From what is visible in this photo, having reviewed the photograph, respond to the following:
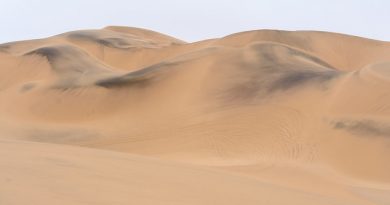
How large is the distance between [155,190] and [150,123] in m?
8.00

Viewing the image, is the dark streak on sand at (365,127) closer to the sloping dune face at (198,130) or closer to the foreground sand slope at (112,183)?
the sloping dune face at (198,130)

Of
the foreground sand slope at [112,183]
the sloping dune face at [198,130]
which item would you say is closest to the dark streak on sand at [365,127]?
the sloping dune face at [198,130]

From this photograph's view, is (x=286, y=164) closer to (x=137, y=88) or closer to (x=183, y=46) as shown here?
(x=137, y=88)

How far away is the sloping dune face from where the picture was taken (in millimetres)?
4793

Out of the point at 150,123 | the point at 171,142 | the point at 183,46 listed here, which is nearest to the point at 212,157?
the point at 171,142

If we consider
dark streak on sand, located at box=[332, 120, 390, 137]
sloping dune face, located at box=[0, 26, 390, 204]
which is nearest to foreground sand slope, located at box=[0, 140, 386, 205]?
sloping dune face, located at box=[0, 26, 390, 204]

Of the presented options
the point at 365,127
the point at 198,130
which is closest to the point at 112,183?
the point at 365,127

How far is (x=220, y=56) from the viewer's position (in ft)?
47.4

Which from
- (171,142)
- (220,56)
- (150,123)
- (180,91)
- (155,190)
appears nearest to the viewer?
(155,190)

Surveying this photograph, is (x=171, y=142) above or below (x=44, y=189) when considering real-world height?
below

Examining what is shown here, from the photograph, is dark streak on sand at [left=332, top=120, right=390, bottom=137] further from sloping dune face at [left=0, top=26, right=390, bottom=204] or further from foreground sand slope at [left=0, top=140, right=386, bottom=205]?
foreground sand slope at [left=0, top=140, right=386, bottom=205]

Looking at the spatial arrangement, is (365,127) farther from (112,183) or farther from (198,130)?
(112,183)

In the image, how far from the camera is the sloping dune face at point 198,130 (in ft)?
15.7

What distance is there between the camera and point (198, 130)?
11734 millimetres
